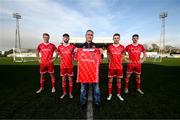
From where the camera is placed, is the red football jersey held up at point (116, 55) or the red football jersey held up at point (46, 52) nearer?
the red football jersey held up at point (116, 55)

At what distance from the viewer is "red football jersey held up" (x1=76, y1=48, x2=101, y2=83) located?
16.3ft

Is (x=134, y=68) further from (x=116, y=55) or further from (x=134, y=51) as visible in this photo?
(x=116, y=55)

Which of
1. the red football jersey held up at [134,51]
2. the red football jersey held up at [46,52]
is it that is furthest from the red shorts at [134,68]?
the red football jersey held up at [46,52]

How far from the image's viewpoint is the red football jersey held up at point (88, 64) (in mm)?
4973

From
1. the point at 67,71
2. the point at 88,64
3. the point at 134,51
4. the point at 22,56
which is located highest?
the point at 134,51

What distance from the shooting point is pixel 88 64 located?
4.99m

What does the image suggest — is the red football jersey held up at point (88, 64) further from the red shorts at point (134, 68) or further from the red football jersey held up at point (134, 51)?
the red shorts at point (134, 68)

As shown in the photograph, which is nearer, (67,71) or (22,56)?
(67,71)

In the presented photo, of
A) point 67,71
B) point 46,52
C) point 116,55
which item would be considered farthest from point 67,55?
point 116,55

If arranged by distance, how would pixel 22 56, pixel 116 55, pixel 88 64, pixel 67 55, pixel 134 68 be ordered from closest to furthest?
pixel 88 64, pixel 116 55, pixel 67 55, pixel 134 68, pixel 22 56

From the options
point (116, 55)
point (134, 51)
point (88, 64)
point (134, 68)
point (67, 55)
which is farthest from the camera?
point (134, 68)

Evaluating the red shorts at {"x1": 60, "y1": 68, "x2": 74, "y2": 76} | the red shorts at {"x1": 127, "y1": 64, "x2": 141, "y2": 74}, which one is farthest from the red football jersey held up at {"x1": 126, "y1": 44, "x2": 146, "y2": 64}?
the red shorts at {"x1": 60, "y1": 68, "x2": 74, "y2": 76}

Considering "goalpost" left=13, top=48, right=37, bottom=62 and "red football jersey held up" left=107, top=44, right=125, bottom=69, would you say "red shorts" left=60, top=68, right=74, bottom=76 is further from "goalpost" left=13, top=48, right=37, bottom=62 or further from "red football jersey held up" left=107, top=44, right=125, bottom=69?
"goalpost" left=13, top=48, right=37, bottom=62

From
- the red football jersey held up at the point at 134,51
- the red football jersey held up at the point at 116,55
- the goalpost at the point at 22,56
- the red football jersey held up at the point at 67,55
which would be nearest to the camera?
the red football jersey held up at the point at 116,55
